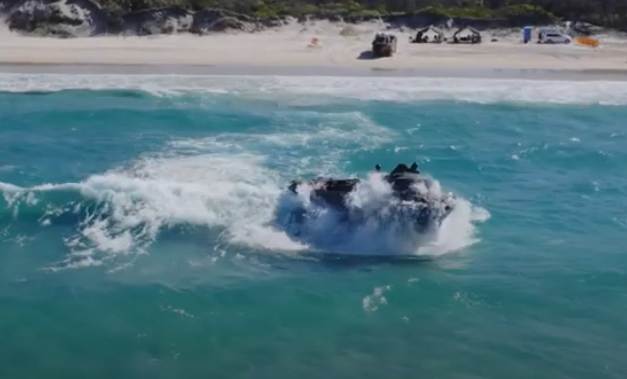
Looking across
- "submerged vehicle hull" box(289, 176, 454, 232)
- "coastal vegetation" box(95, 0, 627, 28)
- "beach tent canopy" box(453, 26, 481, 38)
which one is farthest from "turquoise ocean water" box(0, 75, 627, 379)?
"coastal vegetation" box(95, 0, 627, 28)

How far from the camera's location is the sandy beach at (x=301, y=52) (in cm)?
4675

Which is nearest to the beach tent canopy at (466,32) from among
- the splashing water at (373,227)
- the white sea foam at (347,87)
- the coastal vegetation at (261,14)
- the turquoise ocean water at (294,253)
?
the coastal vegetation at (261,14)

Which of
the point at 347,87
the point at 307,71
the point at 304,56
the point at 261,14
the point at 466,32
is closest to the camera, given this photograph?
the point at 347,87

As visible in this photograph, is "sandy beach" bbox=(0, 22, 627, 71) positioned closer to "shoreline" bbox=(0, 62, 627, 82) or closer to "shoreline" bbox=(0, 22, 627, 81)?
"shoreline" bbox=(0, 22, 627, 81)

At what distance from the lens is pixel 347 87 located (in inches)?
1578

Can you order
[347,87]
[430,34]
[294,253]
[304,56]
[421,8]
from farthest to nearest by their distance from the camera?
[421,8]
[430,34]
[304,56]
[347,87]
[294,253]

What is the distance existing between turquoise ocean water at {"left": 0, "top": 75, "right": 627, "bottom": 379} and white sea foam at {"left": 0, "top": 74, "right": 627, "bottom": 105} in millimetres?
4140

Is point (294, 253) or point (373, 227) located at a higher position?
point (373, 227)

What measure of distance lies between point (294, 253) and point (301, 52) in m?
31.1

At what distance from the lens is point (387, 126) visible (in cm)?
3269

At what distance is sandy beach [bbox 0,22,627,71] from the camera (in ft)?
153

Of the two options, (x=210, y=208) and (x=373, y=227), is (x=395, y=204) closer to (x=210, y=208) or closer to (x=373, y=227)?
(x=373, y=227)

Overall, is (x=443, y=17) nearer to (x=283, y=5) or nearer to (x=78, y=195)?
(x=283, y=5)

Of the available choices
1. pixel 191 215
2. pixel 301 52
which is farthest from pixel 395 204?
pixel 301 52
